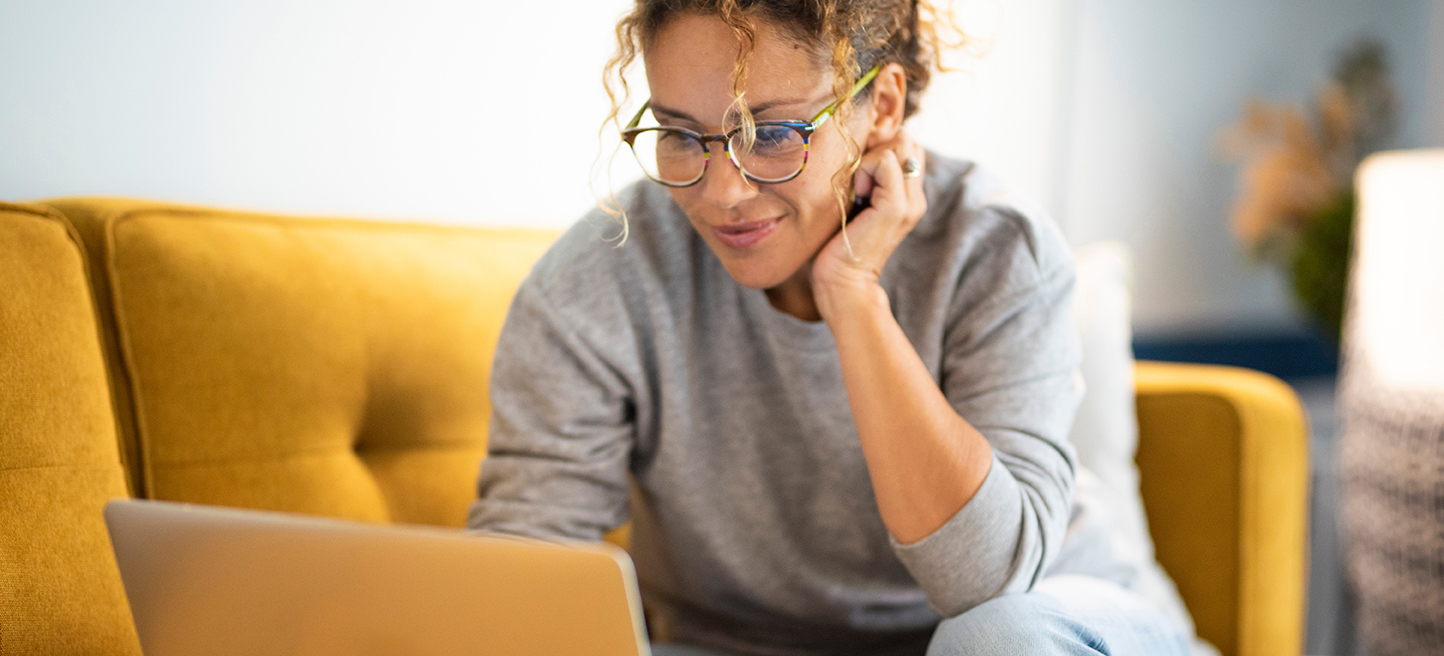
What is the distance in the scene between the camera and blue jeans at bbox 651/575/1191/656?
750mm

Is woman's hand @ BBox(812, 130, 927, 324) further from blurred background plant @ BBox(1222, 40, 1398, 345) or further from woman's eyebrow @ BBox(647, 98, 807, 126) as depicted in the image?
blurred background plant @ BBox(1222, 40, 1398, 345)

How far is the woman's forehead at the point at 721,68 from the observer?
82 centimetres

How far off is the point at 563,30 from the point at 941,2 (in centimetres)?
56

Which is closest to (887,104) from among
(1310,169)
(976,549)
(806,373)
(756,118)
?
(756,118)

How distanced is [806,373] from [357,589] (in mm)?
578

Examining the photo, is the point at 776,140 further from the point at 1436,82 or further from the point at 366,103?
the point at 1436,82

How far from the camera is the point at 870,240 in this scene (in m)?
0.93

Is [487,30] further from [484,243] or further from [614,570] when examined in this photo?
[614,570]

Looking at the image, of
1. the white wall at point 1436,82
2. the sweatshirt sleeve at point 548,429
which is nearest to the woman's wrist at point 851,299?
the sweatshirt sleeve at point 548,429

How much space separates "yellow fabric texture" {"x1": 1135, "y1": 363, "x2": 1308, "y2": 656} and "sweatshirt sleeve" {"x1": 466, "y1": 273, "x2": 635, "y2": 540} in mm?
822

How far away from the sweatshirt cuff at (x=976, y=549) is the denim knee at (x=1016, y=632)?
0.10ft

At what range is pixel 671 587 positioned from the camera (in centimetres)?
111

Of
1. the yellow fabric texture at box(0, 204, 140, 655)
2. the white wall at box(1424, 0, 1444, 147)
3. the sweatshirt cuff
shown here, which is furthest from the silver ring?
the white wall at box(1424, 0, 1444, 147)

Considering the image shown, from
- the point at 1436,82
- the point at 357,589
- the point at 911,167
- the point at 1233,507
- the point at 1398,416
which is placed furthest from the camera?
the point at 1436,82
